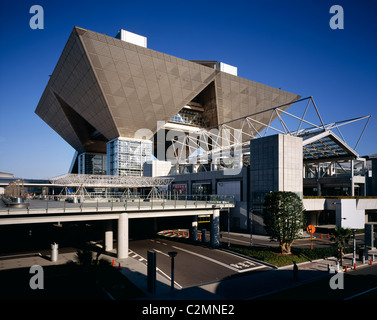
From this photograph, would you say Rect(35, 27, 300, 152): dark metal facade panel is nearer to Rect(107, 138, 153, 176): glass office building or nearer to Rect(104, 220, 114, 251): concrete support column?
Rect(107, 138, 153, 176): glass office building

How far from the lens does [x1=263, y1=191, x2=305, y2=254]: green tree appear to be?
27.1m

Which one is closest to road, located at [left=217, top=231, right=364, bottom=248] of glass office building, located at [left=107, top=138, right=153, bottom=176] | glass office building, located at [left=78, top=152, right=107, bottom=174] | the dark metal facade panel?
the dark metal facade panel

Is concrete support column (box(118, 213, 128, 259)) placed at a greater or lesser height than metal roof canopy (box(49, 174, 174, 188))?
lesser

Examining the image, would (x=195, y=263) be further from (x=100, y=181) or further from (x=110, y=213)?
(x=100, y=181)

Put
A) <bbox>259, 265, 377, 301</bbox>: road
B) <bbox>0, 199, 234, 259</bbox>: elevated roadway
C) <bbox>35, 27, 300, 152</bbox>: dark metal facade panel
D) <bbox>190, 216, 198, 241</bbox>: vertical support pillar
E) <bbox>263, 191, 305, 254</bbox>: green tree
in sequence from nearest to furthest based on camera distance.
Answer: <bbox>259, 265, 377, 301</bbox>: road → <bbox>0, 199, 234, 259</bbox>: elevated roadway → <bbox>263, 191, 305, 254</bbox>: green tree → <bbox>190, 216, 198, 241</bbox>: vertical support pillar → <bbox>35, 27, 300, 152</bbox>: dark metal facade panel

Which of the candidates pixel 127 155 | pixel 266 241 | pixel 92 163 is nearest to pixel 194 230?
pixel 266 241

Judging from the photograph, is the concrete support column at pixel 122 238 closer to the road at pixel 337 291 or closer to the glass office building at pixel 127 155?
the road at pixel 337 291

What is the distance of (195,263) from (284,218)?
1018 centimetres

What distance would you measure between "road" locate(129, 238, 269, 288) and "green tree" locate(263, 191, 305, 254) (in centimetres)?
410

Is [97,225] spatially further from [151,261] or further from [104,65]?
[151,261]

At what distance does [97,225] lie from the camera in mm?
51719

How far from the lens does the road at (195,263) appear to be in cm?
2136

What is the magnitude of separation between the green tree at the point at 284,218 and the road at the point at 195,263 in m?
4.10

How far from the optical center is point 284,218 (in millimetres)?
27375
